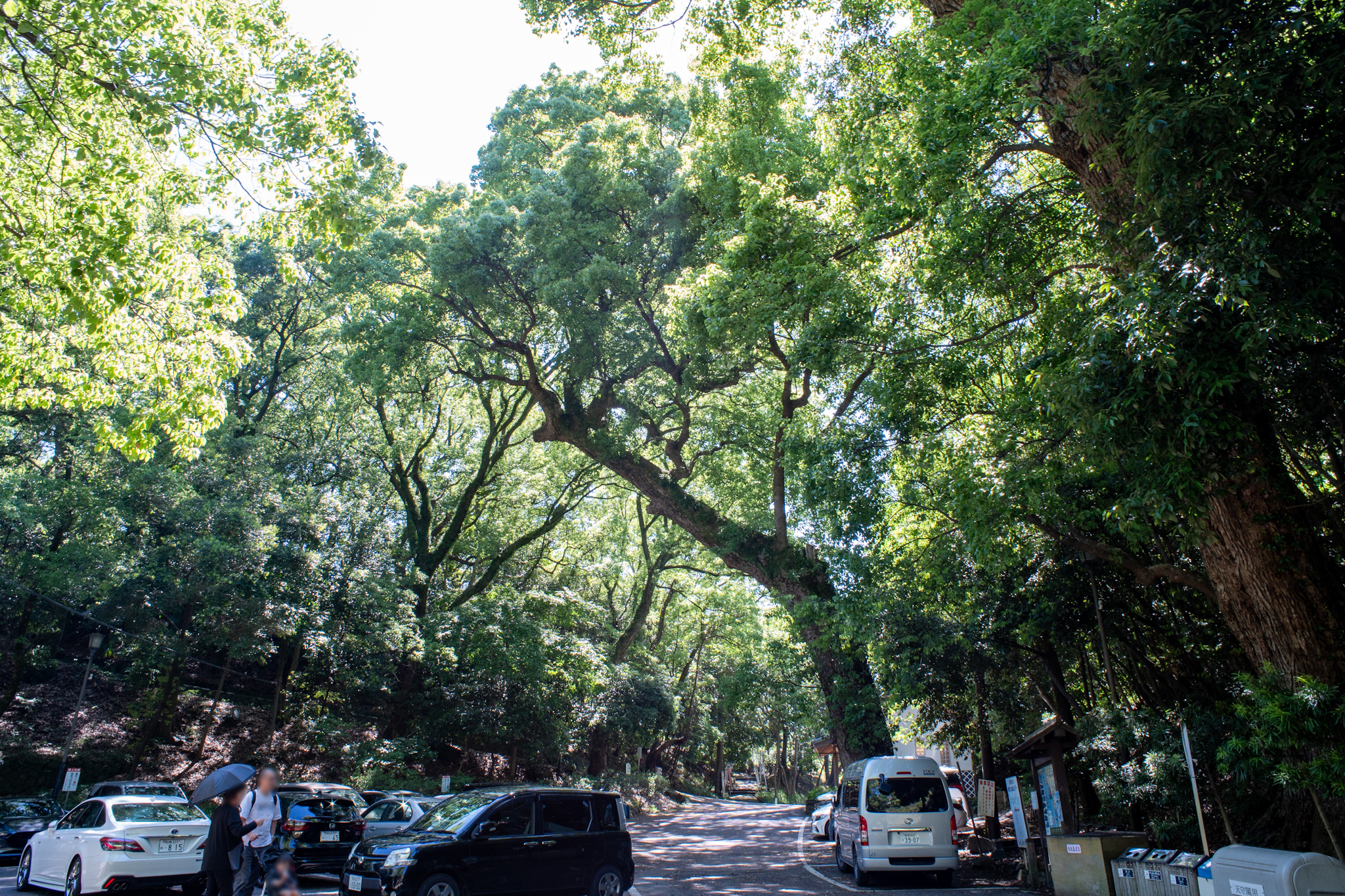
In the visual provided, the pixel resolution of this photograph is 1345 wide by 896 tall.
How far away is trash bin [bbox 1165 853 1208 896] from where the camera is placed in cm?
771

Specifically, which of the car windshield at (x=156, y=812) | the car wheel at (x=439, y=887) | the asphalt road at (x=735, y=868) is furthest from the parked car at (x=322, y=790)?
the car wheel at (x=439, y=887)

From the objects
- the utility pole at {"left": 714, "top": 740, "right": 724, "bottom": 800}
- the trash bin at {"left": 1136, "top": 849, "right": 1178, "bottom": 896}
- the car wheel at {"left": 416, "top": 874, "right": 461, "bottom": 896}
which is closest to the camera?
the trash bin at {"left": 1136, "top": 849, "right": 1178, "bottom": 896}

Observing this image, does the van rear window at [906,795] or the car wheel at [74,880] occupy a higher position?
the van rear window at [906,795]

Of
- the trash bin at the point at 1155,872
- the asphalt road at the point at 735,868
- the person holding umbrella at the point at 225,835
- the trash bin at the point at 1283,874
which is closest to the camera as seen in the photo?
the trash bin at the point at 1283,874

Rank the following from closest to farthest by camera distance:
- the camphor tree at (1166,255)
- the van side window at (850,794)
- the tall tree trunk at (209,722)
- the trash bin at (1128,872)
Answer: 1. the camphor tree at (1166,255)
2. the trash bin at (1128,872)
3. the van side window at (850,794)
4. the tall tree trunk at (209,722)

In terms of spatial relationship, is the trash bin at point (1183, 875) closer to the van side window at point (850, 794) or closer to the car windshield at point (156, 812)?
the van side window at point (850, 794)

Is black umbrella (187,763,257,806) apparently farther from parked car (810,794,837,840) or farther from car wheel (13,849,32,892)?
parked car (810,794,837,840)

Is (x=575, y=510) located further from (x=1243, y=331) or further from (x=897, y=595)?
(x=1243, y=331)

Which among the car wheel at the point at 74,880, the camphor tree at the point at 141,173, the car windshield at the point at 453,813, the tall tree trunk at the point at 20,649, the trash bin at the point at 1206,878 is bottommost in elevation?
the car wheel at the point at 74,880

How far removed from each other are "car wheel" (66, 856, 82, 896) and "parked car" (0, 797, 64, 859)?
5.58 metres

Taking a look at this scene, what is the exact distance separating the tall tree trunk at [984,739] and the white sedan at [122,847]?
43.1 ft

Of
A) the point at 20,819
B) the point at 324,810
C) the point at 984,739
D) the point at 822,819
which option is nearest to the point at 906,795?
the point at 984,739

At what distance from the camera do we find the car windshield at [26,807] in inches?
558

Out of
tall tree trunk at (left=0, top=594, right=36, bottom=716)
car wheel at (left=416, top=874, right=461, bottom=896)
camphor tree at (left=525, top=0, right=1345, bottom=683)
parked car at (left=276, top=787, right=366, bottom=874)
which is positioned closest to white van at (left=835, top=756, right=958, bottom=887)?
camphor tree at (left=525, top=0, right=1345, bottom=683)
